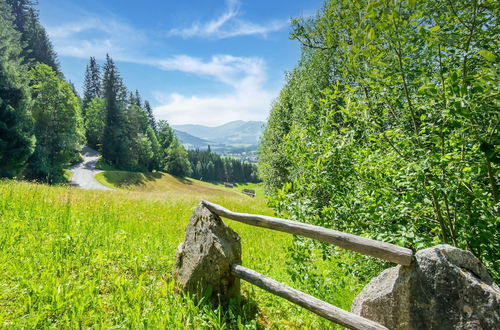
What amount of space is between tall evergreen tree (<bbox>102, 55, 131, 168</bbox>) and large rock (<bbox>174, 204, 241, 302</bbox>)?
58.8m

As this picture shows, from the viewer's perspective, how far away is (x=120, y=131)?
183 ft

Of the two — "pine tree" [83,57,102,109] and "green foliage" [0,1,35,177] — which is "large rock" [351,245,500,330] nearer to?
"green foliage" [0,1,35,177]

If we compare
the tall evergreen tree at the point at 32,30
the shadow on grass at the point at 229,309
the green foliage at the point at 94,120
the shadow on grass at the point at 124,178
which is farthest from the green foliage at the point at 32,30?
the shadow on grass at the point at 229,309

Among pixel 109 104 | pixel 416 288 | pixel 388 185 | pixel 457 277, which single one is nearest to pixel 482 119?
pixel 388 185

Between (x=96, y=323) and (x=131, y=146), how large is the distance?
61.2m

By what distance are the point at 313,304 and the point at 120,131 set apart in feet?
200

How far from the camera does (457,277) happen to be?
2.22 metres

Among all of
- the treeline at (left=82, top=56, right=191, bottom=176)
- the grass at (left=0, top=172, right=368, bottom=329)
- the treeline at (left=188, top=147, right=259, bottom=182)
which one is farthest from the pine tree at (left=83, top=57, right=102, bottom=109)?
the grass at (left=0, top=172, right=368, bottom=329)

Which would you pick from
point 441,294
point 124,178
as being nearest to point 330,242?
point 441,294

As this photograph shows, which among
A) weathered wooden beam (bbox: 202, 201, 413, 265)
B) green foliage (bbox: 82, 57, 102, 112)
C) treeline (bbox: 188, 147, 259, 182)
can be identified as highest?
green foliage (bbox: 82, 57, 102, 112)

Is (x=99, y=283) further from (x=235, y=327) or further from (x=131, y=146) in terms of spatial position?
(x=131, y=146)

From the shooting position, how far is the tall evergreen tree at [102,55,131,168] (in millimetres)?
55156

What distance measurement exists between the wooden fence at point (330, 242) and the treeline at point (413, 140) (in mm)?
521

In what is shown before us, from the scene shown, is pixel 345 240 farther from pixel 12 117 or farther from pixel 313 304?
pixel 12 117
